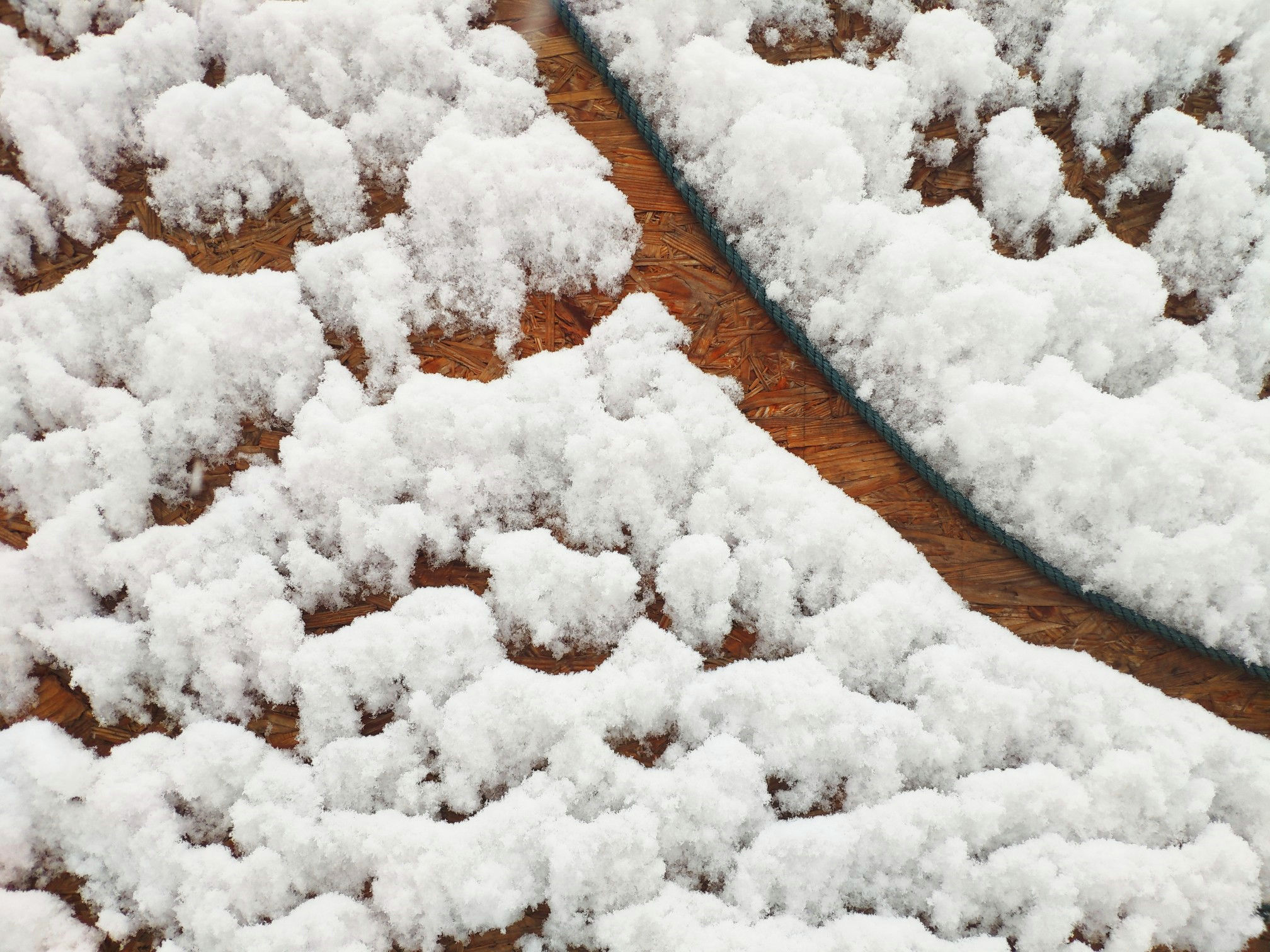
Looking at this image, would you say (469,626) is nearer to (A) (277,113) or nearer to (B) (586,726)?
(B) (586,726)

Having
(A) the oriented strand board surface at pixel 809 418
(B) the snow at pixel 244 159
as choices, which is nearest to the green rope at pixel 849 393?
(A) the oriented strand board surface at pixel 809 418

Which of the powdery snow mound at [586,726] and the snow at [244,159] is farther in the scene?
the snow at [244,159]

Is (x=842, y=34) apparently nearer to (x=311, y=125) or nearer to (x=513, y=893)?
(x=311, y=125)

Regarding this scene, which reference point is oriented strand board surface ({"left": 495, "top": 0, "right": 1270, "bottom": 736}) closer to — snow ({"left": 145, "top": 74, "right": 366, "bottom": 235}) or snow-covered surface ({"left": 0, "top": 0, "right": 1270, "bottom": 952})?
snow-covered surface ({"left": 0, "top": 0, "right": 1270, "bottom": 952})

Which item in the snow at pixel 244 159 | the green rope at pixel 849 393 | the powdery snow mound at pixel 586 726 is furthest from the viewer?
the snow at pixel 244 159

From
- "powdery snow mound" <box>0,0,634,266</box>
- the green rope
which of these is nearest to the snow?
"powdery snow mound" <box>0,0,634,266</box>

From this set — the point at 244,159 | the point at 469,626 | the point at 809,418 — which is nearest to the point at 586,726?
the point at 469,626

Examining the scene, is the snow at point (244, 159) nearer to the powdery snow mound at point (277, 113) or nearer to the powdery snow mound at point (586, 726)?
the powdery snow mound at point (277, 113)

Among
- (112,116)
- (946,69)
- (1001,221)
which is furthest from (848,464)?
(112,116)
